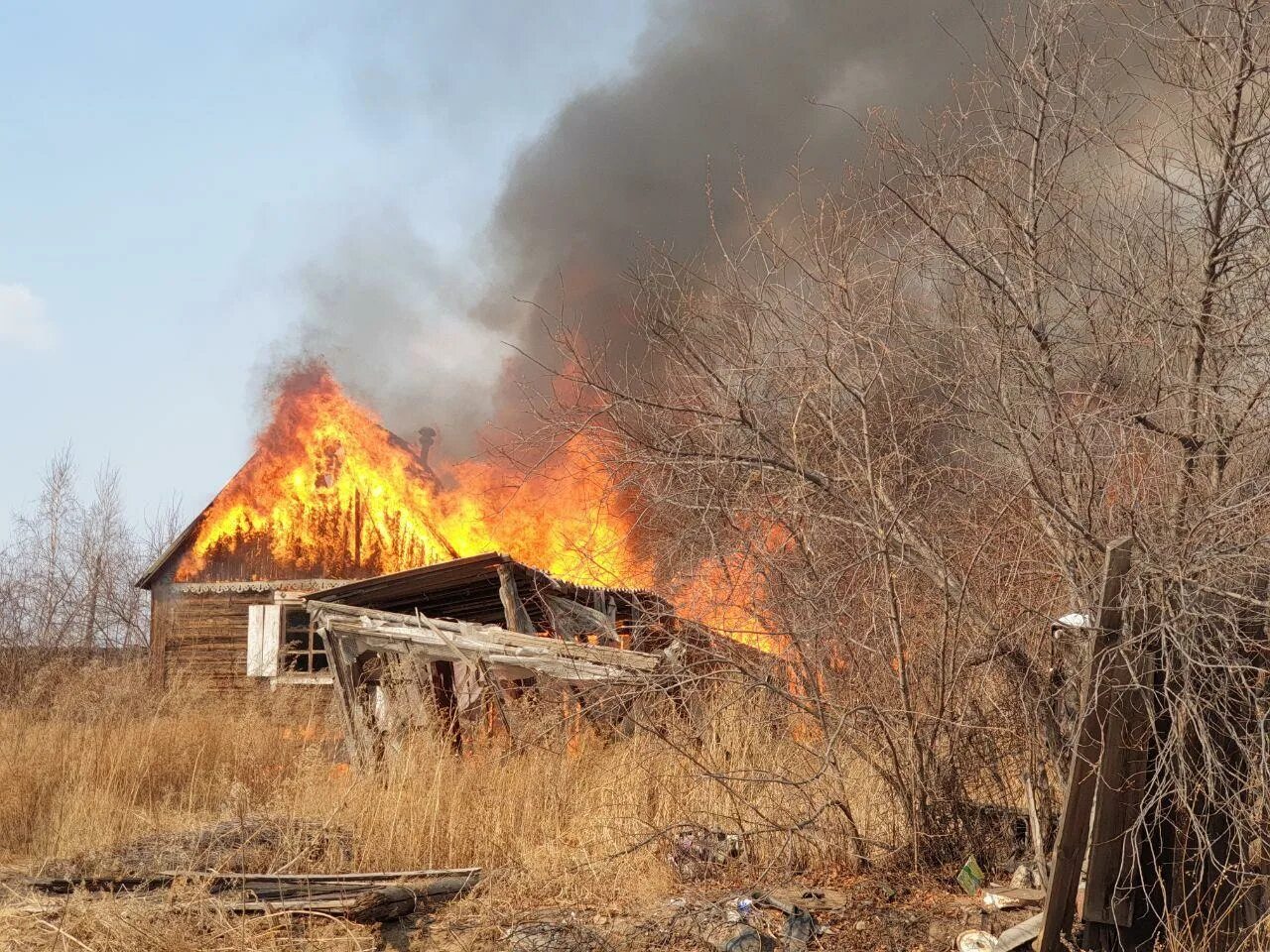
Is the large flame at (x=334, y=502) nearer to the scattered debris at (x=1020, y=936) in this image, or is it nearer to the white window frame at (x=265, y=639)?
the white window frame at (x=265, y=639)

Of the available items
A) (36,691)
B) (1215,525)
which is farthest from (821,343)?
(36,691)

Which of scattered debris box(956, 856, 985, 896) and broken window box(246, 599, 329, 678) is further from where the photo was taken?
broken window box(246, 599, 329, 678)

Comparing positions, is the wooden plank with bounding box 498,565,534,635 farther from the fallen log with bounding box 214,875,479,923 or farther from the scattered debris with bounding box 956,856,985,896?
the scattered debris with bounding box 956,856,985,896

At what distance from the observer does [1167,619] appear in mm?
4770

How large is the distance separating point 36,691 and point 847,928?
15666 millimetres

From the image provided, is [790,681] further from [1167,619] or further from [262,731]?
[262,731]

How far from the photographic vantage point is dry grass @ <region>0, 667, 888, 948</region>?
6395 mm

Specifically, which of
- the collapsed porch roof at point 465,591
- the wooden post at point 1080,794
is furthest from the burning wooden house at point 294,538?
the wooden post at point 1080,794

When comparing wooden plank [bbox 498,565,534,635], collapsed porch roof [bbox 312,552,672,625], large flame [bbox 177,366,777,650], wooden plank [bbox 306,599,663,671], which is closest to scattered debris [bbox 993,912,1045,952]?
wooden plank [bbox 306,599,663,671]

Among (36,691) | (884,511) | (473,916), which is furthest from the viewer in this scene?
(36,691)

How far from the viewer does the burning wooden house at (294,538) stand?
62.3 ft

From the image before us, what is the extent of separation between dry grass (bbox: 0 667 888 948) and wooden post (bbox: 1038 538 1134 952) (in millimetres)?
1679

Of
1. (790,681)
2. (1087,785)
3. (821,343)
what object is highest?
(821,343)

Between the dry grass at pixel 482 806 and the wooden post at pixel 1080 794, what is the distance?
5.51ft
